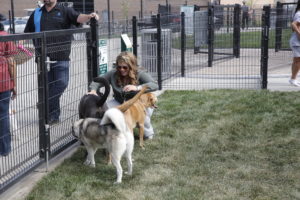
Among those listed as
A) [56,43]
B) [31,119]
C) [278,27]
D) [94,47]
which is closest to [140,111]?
[94,47]

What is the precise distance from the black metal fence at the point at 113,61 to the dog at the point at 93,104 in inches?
9.9

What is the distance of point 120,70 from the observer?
570 centimetres

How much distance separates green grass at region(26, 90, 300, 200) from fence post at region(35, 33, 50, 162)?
1.00 ft

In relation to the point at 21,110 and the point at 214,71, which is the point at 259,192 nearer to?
the point at 21,110

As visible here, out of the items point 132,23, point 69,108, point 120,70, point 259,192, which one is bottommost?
point 259,192

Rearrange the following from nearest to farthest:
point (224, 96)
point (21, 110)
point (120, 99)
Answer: point (21, 110) < point (120, 99) < point (224, 96)

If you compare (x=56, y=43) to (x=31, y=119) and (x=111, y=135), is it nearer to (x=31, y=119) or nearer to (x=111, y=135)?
(x=31, y=119)

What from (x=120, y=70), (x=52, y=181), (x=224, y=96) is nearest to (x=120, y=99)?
(x=120, y=70)

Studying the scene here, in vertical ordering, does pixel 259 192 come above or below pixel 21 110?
below

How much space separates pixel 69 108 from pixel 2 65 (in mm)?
1593

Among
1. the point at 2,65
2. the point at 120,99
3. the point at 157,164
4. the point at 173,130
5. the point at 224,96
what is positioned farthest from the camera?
the point at 224,96

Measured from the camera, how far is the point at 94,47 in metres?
6.14

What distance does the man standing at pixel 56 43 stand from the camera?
5.32 metres

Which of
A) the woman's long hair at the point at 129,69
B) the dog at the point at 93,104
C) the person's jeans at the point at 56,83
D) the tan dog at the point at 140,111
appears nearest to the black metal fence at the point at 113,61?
the person's jeans at the point at 56,83
